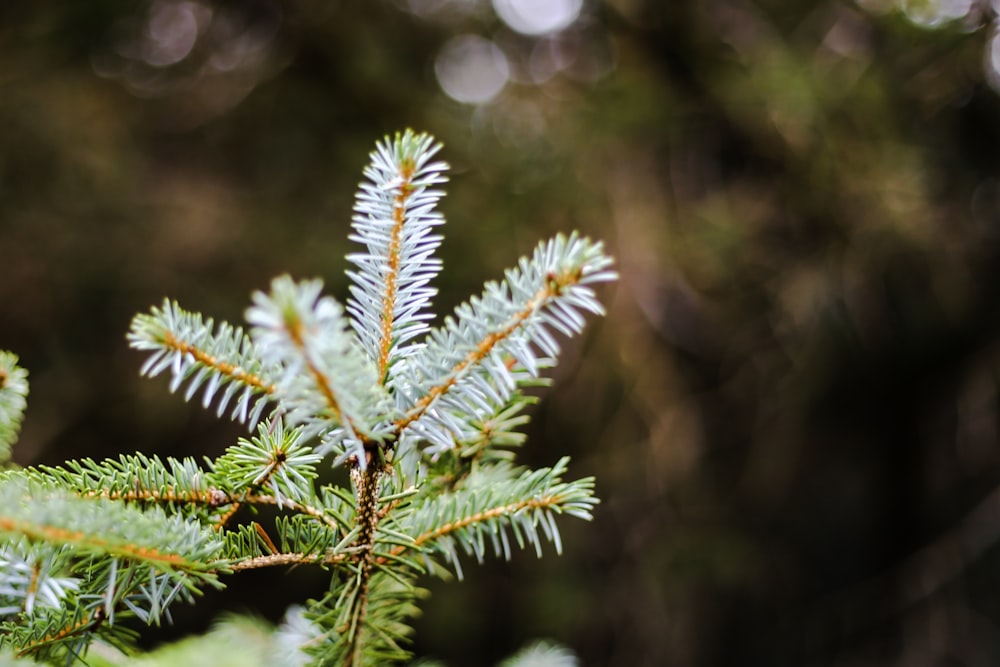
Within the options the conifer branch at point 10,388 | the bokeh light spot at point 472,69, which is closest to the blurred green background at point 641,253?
the bokeh light spot at point 472,69

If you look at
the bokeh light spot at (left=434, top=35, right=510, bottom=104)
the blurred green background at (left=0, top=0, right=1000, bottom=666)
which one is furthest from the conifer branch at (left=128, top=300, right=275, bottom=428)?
the bokeh light spot at (left=434, top=35, right=510, bottom=104)

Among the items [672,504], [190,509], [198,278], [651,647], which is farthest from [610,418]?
[190,509]

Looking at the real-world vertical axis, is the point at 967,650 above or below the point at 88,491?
above

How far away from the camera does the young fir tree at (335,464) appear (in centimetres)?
35

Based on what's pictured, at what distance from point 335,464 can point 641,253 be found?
5.63 feet

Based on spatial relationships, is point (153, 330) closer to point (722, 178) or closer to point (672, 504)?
point (672, 504)

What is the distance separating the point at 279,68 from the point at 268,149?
247mm

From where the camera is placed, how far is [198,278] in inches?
79.8

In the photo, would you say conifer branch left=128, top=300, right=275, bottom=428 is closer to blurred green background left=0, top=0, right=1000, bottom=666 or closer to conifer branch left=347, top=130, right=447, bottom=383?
conifer branch left=347, top=130, right=447, bottom=383

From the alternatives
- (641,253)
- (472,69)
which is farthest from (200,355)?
(472,69)

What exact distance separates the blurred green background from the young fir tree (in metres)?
1.52

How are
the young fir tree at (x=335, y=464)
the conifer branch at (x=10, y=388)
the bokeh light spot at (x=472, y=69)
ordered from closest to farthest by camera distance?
the young fir tree at (x=335, y=464) → the conifer branch at (x=10, y=388) → the bokeh light spot at (x=472, y=69)

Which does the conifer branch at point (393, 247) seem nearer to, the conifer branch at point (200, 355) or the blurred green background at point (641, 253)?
the conifer branch at point (200, 355)

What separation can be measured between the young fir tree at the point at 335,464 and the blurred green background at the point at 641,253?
1524 millimetres
